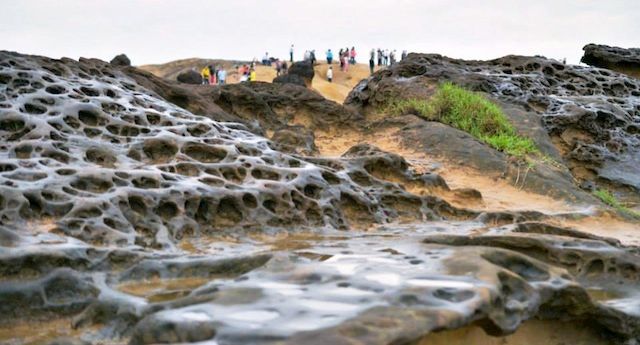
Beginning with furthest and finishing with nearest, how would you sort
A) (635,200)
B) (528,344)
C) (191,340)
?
(635,200)
(528,344)
(191,340)

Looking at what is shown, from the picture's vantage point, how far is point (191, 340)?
2.25 m

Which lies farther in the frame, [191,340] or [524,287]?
[524,287]

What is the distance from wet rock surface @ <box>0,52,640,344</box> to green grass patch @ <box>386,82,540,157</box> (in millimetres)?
2092

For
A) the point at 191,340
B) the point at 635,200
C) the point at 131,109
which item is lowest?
the point at 635,200

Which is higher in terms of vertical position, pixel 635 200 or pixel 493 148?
pixel 493 148

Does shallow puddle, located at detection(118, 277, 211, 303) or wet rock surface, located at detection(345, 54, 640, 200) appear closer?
shallow puddle, located at detection(118, 277, 211, 303)

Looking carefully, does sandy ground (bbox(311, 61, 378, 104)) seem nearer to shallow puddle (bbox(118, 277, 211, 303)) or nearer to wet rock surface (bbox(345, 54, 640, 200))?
wet rock surface (bbox(345, 54, 640, 200))

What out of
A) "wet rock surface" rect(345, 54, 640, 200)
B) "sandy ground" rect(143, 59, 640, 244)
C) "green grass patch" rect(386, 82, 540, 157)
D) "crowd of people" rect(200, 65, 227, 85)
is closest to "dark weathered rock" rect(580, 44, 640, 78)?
"wet rock surface" rect(345, 54, 640, 200)

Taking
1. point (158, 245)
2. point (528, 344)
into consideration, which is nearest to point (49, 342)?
point (158, 245)

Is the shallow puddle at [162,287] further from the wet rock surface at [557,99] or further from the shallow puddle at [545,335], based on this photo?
the wet rock surface at [557,99]

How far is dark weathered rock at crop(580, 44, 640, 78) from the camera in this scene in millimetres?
14234

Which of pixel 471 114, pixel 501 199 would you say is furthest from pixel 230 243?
pixel 471 114

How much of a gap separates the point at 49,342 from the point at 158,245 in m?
1.53

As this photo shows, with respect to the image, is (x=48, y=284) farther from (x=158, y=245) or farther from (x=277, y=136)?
(x=277, y=136)
